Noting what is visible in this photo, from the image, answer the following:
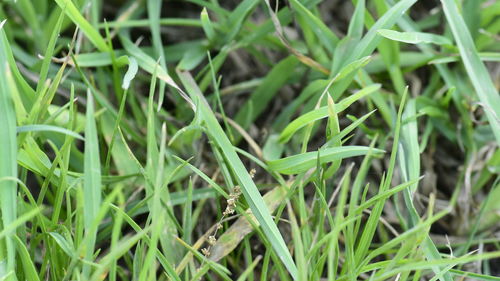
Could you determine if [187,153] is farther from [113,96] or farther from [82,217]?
[82,217]

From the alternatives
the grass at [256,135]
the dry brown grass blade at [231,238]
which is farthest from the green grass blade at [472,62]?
the dry brown grass blade at [231,238]

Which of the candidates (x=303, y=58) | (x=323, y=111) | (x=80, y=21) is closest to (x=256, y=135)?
(x=303, y=58)

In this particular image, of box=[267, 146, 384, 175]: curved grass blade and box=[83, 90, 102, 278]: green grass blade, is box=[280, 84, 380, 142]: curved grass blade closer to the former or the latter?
box=[267, 146, 384, 175]: curved grass blade

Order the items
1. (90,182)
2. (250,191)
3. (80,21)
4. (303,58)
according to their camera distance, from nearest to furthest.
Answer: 1. (90,182)
2. (250,191)
3. (80,21)
4. (303,58)

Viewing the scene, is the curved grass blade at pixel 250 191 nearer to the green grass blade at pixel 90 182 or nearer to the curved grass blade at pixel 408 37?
the green grass blade at pixel 90 182

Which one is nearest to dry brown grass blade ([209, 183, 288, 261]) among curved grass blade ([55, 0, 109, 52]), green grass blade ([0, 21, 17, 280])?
green grass blade ([0, 21, 17, 280])

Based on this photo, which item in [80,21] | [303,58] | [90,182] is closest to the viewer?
[90,182]

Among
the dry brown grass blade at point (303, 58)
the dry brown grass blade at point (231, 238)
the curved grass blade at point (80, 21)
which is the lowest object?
the dry brown grass blade at point (231, 238)

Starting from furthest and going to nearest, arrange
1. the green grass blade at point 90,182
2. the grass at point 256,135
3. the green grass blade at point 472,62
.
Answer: the green grass blade at point 472,62 < the grass at point 256,135 < the green grass blade at point 90,182

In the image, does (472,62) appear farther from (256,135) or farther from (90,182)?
(90,182)
